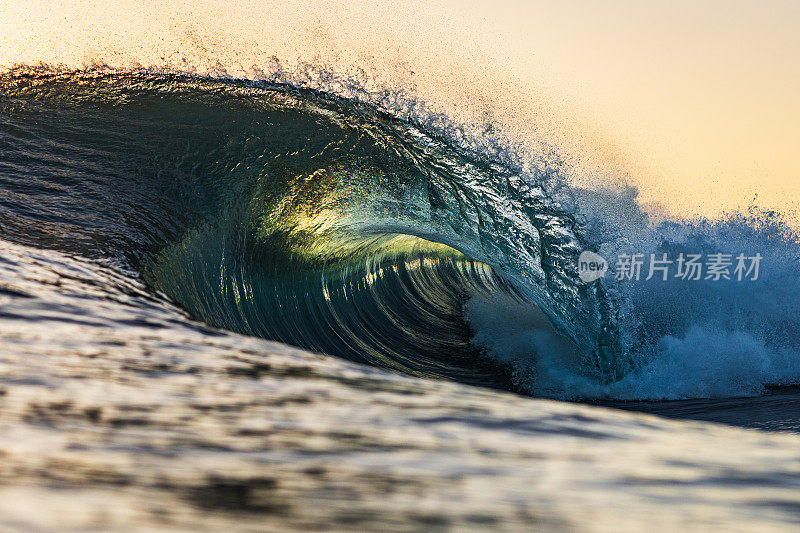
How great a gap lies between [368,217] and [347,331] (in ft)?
2.55

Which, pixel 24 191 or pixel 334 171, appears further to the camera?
pixel 334 171

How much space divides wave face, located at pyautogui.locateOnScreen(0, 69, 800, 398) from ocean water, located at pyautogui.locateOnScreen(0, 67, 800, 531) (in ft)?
0.05

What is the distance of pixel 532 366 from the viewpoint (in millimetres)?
3545

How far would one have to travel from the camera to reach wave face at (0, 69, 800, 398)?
9.83ft

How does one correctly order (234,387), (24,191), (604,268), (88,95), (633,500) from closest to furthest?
(633,500), (234,387), (24,191), (604,268), (88,95)

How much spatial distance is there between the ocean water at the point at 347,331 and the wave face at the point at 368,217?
0.05 feet

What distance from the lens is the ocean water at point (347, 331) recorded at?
0.47m

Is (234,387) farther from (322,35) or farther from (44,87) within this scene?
(44,87)

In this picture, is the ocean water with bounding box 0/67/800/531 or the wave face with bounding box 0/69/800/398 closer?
the ocean water with bounding box 0/67/800/531

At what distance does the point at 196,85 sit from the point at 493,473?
341cm

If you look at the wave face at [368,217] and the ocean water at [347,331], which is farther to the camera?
the wave face at [368,217]

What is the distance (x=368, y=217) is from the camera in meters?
4.04

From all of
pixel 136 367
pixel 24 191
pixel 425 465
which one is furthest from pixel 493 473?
pixel 24 191

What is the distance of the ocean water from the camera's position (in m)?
0.47
